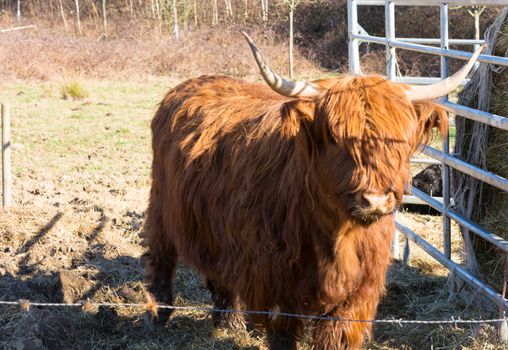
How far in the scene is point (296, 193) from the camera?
11.6 feet

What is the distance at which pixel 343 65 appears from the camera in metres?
24.4

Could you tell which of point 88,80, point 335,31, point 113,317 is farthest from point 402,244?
point 335,31

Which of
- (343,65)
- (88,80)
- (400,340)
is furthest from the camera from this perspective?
(343,65)

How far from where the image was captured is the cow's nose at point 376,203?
298 centimetres

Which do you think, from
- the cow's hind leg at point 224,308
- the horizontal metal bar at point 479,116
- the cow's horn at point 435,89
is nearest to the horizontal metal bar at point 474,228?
the horizontal metal bar at point 479,116

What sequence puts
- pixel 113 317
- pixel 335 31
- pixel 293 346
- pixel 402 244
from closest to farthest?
1. pixel 293 346
2. pixel 113 317
3. pixel 402 244
4. pixel 335 31

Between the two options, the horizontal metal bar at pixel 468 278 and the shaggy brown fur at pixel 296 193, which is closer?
the shaggy brown fur at pixel 296 193

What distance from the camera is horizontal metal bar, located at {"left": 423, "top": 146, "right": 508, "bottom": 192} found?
162 inches

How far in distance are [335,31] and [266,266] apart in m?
24.6

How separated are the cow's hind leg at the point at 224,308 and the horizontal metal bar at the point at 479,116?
1.80 metres

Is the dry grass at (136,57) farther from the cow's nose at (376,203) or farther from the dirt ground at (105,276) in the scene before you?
the cow's nose at (376,203)

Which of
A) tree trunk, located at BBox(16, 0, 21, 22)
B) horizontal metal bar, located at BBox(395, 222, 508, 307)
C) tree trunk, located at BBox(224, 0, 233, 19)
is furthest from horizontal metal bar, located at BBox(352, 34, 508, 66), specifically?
tree trunk, located at BBox(16, 0, 21, 22)

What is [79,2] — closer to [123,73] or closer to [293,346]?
[123,73]

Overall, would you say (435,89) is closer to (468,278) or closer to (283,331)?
(283,331)
